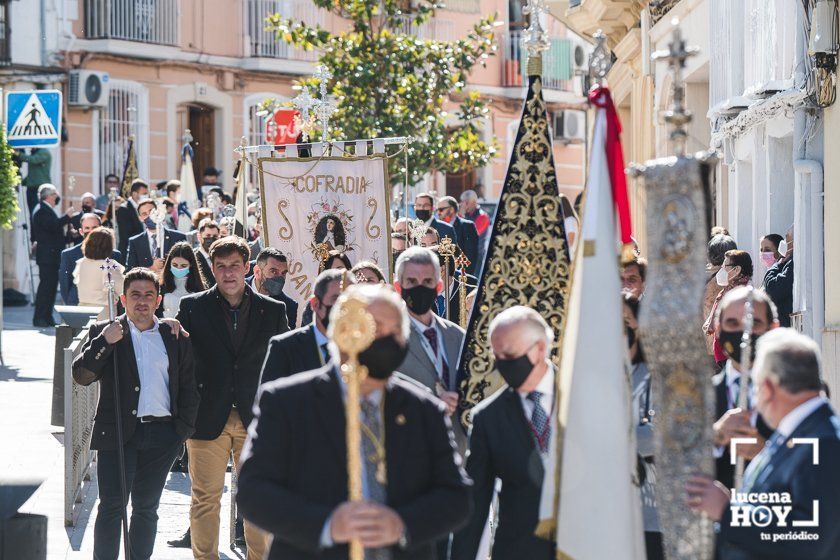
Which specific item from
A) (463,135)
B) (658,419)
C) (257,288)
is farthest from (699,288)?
(463,135)

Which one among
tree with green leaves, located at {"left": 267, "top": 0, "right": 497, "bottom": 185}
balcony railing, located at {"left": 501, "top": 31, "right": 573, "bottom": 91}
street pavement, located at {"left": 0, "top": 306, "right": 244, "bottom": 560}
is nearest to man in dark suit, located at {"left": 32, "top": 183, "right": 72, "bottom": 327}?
street pavement, located at {"left": 0, "top": 306, "right": 244, "bottom": 560}

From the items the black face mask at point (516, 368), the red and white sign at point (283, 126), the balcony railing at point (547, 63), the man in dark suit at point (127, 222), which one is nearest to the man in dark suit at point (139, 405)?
the black face mask at point (516, 368)

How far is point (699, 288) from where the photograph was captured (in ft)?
18.9

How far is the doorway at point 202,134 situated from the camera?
36.0 meters

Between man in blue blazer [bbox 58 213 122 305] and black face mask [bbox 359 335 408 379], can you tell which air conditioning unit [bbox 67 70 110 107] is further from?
black face mask [bbox 359 335 408 379]

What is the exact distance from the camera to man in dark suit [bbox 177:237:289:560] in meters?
9.78

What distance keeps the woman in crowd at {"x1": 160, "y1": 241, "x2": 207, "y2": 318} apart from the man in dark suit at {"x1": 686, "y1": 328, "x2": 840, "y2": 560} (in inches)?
282

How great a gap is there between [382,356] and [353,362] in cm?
10

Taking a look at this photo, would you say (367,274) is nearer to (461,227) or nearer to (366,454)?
(366,454)

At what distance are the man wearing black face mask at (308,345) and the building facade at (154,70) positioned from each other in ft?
72.0

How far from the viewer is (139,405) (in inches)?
371

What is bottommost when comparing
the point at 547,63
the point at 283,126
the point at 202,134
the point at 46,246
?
the point at 46,246

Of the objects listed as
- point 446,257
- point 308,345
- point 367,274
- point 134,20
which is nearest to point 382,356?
point 308,345

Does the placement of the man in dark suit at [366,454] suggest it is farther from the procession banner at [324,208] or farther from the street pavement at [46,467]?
the procession banner at [324,208]
